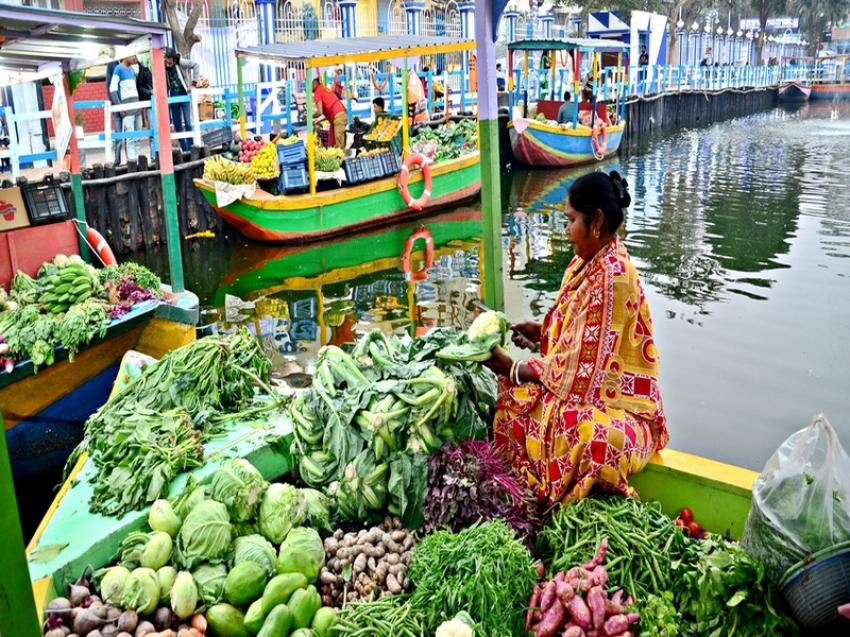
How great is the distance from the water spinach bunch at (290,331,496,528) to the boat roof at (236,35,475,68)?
8901 mm

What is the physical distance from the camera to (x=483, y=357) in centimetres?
349

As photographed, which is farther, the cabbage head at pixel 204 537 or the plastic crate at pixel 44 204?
the plastic crate at pixel 44 204

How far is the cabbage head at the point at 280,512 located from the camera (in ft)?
10.5

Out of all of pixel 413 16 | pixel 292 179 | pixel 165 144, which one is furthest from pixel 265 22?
pixel 165 144

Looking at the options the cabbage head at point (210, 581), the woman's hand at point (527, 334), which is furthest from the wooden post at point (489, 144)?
the cabbage head at point (210, 581)

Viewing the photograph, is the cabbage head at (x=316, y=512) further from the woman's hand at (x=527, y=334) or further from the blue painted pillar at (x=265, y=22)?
the blue painted pillar at (x=265, y=22)

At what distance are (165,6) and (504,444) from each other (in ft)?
48.7

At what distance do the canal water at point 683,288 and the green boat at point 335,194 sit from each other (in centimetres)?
34

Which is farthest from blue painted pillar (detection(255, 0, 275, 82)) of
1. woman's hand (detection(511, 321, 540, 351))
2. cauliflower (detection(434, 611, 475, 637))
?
cauliflower (detection(434, 611, 475, 637))

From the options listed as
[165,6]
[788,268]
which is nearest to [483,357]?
[788,268]

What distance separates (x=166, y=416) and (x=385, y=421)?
4.28 feet

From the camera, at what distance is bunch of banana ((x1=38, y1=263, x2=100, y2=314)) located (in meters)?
6.09

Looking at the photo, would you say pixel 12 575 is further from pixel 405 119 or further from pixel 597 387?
pixel 405 119

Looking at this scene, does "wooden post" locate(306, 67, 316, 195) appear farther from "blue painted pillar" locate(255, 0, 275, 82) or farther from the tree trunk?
"blue painted pillar" locate(255, 0, 275, 82)
